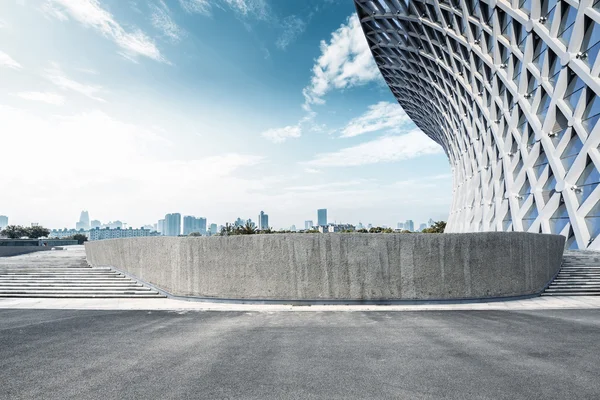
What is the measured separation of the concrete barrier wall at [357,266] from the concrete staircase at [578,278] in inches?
95.0

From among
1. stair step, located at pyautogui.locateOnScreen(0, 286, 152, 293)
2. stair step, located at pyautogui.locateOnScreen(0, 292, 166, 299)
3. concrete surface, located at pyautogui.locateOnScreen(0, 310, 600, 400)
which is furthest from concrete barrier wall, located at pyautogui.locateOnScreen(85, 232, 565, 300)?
stair step, located at pyautogui.locateOnScreen(0, 286, 152, 293)

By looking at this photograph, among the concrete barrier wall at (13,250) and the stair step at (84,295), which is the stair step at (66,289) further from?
the concrete barrier wall at (13,250)

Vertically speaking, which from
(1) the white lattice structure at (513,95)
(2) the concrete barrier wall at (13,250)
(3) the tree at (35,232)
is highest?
(1) the white lattice structure at (513,95)

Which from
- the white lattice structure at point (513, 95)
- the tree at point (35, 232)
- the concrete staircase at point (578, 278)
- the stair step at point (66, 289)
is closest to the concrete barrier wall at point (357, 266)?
the concrete staircase at point (578, 278)

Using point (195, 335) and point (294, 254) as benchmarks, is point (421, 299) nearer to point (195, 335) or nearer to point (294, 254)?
point (294, 254)

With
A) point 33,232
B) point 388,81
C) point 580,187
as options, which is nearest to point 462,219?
point 580,187

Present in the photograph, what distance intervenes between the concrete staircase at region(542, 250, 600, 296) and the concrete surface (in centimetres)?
346

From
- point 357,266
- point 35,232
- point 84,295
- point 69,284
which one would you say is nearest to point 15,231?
point 35,232

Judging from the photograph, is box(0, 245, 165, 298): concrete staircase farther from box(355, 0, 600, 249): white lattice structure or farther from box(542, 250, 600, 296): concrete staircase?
box(355, 0, 600, 249): white lattice structure

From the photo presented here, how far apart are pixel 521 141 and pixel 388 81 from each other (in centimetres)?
2991

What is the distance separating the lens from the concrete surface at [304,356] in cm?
391

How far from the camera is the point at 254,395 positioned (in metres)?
3.75

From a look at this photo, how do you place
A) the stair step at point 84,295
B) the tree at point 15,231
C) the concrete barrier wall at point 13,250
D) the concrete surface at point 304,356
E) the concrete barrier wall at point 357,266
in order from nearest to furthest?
the concrete surface at point 304,356, the concrete barrier wall at point 357,266, the stair step at point 84,295, the concrete barrier wall at point 13,250, the tree at point 15,231

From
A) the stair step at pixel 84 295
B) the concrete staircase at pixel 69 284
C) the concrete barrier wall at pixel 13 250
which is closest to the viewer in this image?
the stair step at pixel 84 295
